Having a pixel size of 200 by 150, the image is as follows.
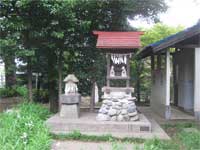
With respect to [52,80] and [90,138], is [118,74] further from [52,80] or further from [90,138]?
[52,80]

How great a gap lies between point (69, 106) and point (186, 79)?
4959mm

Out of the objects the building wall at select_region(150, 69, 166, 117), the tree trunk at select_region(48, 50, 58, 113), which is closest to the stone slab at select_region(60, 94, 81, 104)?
the tree trunk at select_region(48, 50, 58, 113)

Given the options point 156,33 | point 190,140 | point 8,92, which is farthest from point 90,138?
point 156,33

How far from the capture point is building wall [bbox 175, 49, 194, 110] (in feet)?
36.9

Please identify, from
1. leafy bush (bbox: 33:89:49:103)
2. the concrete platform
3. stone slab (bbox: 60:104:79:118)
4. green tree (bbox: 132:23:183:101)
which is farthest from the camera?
green tree (bbox: 132:23:183:101)

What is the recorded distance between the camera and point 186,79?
1161 centimetres

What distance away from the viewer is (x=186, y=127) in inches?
335

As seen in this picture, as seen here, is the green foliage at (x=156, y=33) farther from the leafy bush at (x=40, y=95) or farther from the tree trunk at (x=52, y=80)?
the tree trunk at (x=52, y=80)

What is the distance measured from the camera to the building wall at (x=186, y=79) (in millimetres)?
11242

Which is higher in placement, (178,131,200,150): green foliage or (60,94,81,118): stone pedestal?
(60,94,81,118): stone pedestal

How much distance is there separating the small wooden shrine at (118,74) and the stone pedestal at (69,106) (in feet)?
2.23

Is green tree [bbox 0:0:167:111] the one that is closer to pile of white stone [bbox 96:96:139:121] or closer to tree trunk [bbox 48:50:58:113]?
Answer: tree trunk [bbox 48:50:58:113]

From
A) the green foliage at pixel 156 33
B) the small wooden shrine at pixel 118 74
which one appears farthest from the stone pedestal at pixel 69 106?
the green foliage at pixel 156 33

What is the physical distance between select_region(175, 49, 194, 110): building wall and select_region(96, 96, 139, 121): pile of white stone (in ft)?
12.4
